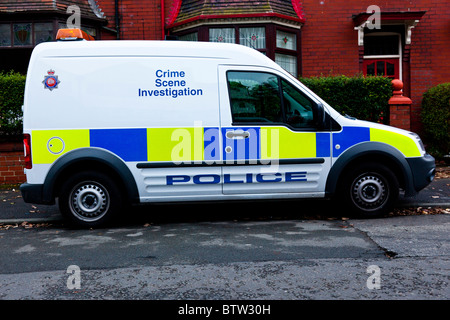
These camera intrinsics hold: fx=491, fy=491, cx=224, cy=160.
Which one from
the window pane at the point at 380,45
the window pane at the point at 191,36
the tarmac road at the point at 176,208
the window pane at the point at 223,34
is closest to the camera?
the tarmac road at the point at 176,208

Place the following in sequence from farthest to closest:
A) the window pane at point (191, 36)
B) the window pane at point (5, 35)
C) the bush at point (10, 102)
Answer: the window pane at point (191, 36), the window pane at point (5, 35), the bush at point (10, 102)

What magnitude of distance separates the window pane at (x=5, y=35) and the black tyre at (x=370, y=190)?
945cm

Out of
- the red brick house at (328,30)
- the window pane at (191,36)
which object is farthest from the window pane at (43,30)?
the window pane at (191,36)

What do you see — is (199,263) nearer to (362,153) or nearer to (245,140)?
(245,140)

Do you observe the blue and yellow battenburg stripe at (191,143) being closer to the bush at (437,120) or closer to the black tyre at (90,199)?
the black tyre at (90,199)

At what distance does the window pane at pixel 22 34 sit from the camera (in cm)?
1211

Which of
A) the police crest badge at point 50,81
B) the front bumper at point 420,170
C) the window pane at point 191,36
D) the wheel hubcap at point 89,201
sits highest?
the window pane at point 191,36

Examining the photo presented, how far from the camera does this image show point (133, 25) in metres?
13.2

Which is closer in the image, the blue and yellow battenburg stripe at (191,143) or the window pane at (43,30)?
the blue and yellow battenburg stripe at (191,143)

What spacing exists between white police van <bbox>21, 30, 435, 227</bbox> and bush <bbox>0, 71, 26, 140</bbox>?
413cm

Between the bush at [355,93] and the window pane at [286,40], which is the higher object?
the window pane at [286,40]

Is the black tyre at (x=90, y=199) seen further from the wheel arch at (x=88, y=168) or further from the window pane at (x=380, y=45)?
the window pane at (x=380, y=45)

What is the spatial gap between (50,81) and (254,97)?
2.68 meters
